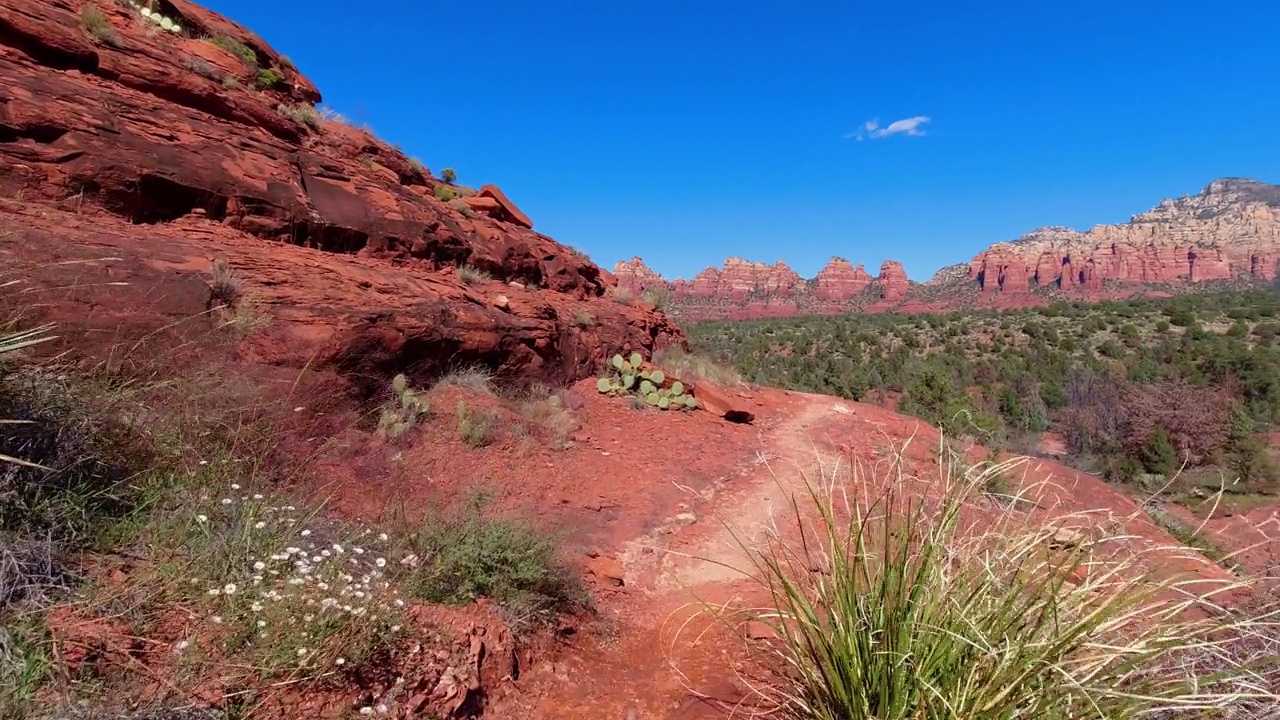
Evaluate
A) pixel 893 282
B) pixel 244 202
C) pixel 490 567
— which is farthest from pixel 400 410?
pixel 893 282

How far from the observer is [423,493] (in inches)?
207

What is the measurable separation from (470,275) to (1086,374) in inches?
1238

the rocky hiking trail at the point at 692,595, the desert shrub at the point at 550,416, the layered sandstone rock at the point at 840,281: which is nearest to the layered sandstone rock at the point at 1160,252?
the layered sandstone rock at the point at 840,281

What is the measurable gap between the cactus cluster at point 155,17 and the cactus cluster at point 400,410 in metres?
6.58

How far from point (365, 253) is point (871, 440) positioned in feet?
27.3

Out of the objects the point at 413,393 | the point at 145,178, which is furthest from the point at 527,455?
the point at 145,178

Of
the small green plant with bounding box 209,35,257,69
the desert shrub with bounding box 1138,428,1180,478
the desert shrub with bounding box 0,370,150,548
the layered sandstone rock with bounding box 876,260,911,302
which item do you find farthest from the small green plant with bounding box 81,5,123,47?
the layered sandstone rock with bounding box 876,260,911,302

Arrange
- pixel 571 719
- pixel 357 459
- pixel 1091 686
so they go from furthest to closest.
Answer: pixel 357 459 → pixel 571 719 → pixel 1091 686

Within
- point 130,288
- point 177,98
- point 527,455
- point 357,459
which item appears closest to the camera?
point 130,288

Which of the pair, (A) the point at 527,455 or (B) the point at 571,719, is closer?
(B) the point at 571,719

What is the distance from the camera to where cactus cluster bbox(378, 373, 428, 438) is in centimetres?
617

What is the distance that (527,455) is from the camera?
22.4ft

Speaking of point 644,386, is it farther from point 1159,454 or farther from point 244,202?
point 1159,454

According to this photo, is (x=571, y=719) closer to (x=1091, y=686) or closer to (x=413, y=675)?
(x=413, y=675)
